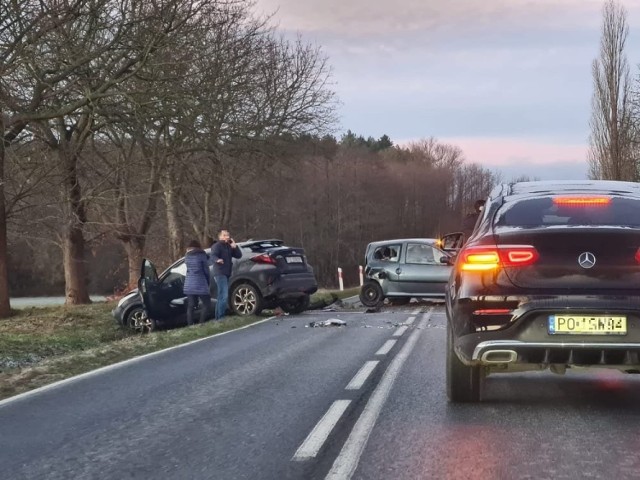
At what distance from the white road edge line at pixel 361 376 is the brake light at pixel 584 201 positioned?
255 cm

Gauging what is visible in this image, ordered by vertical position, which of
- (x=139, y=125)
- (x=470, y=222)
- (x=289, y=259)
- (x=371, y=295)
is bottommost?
(x=371, y=295)

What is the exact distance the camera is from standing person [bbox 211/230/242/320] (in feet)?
52.1

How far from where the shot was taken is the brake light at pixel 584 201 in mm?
6273

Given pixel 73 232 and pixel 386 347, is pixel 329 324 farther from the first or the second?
pixel 73 232

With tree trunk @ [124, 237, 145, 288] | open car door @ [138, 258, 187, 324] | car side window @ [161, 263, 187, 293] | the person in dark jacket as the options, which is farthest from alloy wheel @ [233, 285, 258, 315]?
tree trunk @ [124, 237, 145, 288]

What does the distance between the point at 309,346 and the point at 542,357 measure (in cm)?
588

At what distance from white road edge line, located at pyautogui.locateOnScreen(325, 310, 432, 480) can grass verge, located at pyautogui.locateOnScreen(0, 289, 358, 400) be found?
11.8 ft

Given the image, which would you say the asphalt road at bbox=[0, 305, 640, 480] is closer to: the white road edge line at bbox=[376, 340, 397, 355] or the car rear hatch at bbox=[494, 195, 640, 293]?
the white road edge line at bbox=[376, 340, 397, 355]

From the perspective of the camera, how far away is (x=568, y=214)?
6.22m

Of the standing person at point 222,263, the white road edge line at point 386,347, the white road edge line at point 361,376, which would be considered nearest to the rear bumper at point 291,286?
the standing person at point 222,263

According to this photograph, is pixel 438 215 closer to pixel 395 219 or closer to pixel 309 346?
pixel 395 219

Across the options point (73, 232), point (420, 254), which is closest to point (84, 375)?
point (420, 254)

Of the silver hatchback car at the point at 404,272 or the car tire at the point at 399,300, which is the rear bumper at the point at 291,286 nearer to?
the silver hatchback car at the point at 404,272

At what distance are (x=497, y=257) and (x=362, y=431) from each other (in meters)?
1.59
